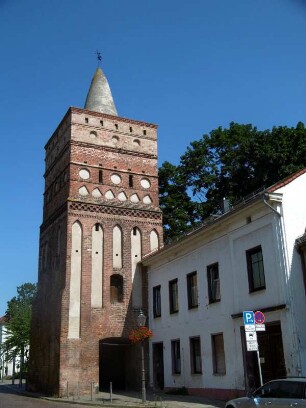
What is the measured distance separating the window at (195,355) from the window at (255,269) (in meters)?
5.00

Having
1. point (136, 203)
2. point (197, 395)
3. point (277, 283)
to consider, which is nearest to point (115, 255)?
point (136, 203)

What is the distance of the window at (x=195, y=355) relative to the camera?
21.9m

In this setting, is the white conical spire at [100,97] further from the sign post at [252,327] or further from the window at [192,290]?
the sign post at [252,327]

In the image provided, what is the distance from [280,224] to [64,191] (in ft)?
50.5

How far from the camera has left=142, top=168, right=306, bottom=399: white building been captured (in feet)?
55.4

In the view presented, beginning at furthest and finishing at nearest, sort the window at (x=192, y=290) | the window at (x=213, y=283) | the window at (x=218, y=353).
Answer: the window at (x=192, y=290)
the window at (x=213, y=283)
the window at (x=218, y=353)

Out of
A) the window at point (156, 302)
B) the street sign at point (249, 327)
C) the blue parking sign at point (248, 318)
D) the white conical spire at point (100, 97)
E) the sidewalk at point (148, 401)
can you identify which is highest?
the white conical spire at point (100, 97)

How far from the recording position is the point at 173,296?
25.1m

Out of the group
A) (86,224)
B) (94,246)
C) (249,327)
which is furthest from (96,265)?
(249,327)

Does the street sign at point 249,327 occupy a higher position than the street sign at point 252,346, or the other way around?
the street sign at point 249,327

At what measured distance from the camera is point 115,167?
1174 inches

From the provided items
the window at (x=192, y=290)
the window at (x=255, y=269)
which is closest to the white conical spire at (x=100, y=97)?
the window at (x=192, y=290)

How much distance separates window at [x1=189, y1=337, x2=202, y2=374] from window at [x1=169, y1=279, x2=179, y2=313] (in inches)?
98.0

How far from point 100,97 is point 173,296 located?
15.2 m
